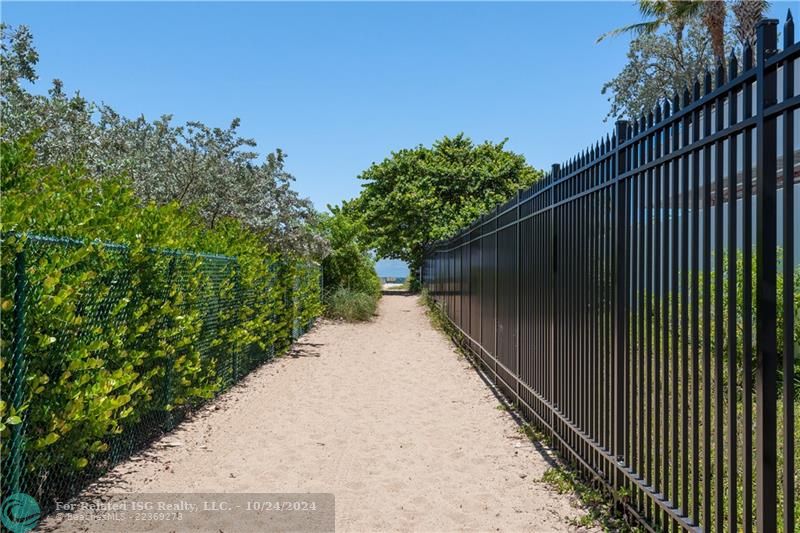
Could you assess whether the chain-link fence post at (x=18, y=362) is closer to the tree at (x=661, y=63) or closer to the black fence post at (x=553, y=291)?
the black fence post at (x=553, y=291)

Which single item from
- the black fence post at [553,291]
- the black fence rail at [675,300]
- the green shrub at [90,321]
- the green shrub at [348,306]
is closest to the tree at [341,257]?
the green shrub at [348,306]

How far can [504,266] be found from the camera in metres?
7.78

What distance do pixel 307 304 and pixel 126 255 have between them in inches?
362

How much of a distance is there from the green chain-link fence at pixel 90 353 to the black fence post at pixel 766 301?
370cm

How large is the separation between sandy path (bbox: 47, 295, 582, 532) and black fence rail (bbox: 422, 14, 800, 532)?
61 cm

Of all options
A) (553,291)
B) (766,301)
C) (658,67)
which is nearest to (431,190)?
(658,67)

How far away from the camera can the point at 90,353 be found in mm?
4500

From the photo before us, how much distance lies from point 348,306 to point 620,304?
15.0 meters

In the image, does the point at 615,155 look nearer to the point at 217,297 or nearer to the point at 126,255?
the point at 126,255

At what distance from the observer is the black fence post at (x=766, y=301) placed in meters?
2.37

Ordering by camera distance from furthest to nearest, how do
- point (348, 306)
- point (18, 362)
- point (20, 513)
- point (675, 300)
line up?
point (348, 306), point (20, 513), point (18, 362), point (675, 300)

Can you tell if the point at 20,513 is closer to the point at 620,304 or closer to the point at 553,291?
the point at 620,304

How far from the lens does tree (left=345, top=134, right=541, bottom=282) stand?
1288 inches

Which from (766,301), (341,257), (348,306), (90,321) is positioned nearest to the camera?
(766,301)
